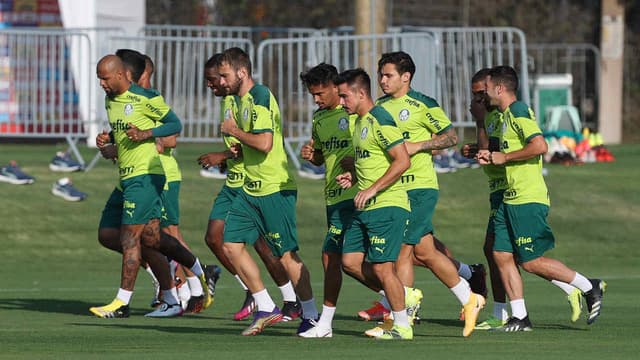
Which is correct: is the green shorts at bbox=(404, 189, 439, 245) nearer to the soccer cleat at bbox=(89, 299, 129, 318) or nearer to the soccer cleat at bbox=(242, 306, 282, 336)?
the soccer cleat at bbox=(242, 306, 282, 336)

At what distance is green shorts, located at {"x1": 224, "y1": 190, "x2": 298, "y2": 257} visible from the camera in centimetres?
1165

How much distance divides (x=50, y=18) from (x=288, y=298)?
14181mm

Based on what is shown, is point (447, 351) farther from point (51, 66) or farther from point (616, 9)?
point (616, 9)

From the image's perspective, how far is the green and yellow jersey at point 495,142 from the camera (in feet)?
38.5

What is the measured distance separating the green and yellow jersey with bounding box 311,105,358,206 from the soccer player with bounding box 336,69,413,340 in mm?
595

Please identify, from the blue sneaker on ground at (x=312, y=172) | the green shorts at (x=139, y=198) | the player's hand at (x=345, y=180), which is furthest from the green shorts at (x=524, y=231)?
the blue sneaker on ground at (x=312, y=172)

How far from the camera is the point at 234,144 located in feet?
39.1

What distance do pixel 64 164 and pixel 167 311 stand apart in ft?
24.7

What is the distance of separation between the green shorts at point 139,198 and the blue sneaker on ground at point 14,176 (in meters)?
6.76

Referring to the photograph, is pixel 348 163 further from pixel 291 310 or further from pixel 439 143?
pixel 291 310

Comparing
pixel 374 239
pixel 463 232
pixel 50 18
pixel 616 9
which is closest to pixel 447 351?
pixel 374 239

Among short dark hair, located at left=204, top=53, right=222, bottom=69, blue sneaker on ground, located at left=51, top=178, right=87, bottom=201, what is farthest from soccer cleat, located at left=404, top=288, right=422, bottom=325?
blue sneaker on ground, located at left=51, top=178, right=87, bottom=201

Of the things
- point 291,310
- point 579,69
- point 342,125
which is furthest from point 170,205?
point 579,69

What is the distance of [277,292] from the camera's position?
604 inches
